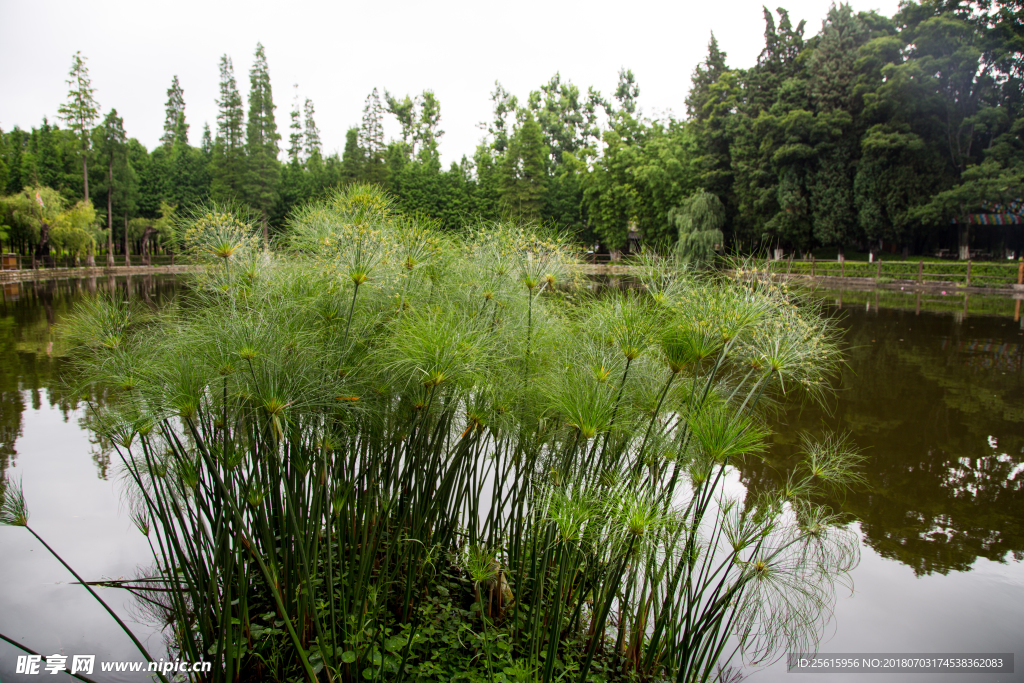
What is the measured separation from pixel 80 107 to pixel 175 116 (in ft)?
70.0

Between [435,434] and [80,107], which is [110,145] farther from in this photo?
[435,434]

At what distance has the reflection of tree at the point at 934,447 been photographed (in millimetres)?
4367

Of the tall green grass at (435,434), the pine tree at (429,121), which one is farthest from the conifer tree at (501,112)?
the tall green grass at (435,434)

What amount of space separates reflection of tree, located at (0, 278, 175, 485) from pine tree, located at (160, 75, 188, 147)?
36.7 meters

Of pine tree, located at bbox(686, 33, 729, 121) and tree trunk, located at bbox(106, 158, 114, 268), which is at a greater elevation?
pine tree, located at bbox(686, 33, 729, 121)

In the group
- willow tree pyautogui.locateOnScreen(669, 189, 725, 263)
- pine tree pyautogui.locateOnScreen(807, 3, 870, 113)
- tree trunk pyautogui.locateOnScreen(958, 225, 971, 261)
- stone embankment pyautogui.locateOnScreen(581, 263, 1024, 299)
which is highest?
pine tree pyautogui.locateOnScreen(807, 3, 870, 113)

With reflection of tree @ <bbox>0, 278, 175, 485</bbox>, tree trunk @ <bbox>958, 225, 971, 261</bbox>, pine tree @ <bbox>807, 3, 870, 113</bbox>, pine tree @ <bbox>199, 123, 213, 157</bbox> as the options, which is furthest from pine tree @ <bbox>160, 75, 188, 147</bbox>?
tree trunk @ <bbox>958, 225, 971, 261</bbox>

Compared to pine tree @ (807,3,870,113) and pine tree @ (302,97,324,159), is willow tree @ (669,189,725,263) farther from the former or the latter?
pine tree @ (302,97,324,159)

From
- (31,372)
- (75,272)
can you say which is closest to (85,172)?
(75,272)

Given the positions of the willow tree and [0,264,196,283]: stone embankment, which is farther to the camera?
the willow tree

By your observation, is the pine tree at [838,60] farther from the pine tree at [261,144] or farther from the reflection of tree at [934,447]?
the pine tree at [261,144]

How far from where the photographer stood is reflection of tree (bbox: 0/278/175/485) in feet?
17.0

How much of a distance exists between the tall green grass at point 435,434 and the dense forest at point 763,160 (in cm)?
1376

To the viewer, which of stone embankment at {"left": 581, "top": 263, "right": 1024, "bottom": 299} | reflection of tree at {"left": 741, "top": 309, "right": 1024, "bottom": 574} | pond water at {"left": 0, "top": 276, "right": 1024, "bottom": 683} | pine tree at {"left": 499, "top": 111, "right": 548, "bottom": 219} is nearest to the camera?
pond water at {"left": 0, "top": 276, "right": 1024, "bottom": 683}
